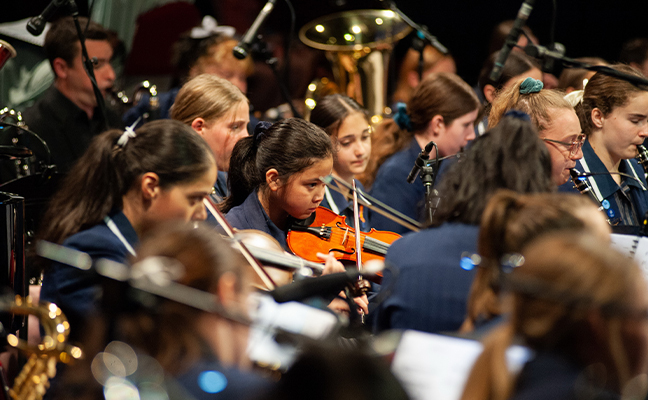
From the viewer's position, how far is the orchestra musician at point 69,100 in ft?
12.5

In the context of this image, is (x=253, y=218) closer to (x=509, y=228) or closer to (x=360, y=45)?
(x=509, y=228)

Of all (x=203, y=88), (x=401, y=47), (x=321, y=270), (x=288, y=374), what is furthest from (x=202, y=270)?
(x=401, y=47)

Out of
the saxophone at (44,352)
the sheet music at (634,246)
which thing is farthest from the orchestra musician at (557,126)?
the saxophone at (44,352)

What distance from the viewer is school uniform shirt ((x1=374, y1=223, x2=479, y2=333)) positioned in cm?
162

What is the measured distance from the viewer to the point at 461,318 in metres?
1.62

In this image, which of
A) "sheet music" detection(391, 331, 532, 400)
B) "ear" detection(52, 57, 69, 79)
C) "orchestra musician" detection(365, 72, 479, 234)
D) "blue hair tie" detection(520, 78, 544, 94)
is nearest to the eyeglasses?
"blue hair tie" detection(520, 78, 544, 94)

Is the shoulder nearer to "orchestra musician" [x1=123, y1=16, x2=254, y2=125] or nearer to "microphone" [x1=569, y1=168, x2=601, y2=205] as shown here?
"microphone" [x1=569, y1=168, x2=601, y2=205]

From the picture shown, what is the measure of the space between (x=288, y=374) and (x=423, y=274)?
664 mm

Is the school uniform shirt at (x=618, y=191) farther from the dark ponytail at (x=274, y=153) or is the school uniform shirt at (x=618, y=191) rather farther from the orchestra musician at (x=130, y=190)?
the orchestra musician at (x=130, y=190)

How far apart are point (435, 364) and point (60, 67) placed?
3.32 metres

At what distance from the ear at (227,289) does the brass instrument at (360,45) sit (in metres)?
3.72

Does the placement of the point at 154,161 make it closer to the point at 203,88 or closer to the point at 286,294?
the point at 286,294

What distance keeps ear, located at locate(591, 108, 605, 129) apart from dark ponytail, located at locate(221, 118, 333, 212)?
1.31 meters

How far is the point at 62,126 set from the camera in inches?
151
